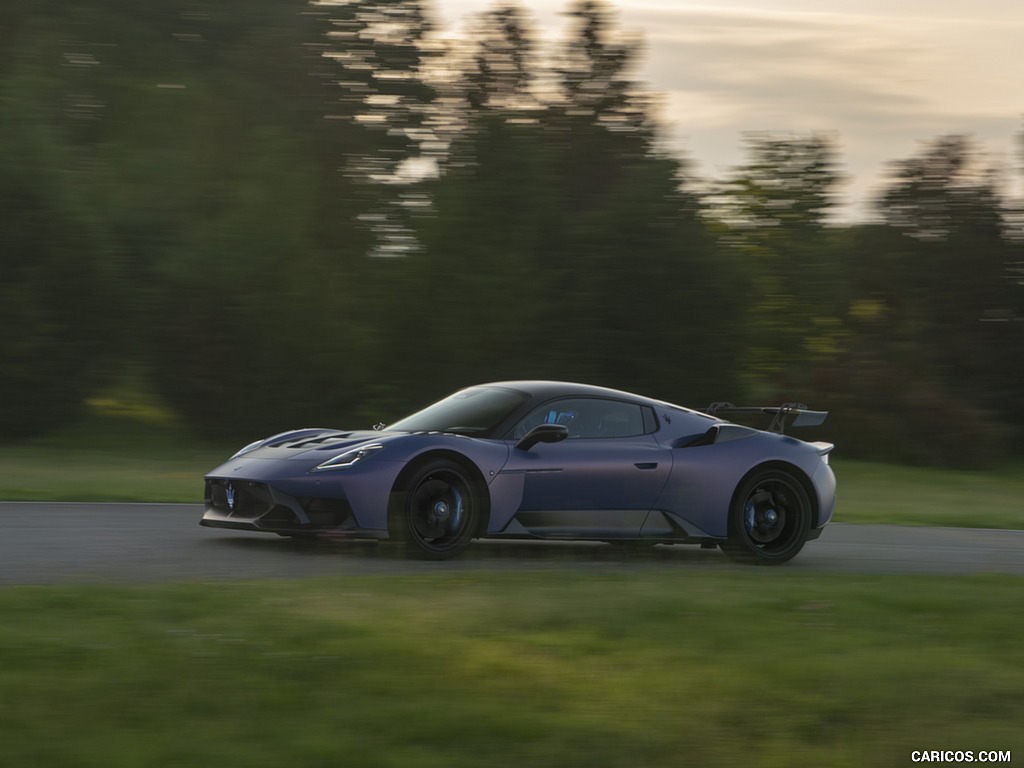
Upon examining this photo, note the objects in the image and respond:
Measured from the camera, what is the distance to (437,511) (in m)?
9.01

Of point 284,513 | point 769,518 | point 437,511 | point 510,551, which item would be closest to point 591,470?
point 510,551

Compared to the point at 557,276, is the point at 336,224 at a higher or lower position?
higher

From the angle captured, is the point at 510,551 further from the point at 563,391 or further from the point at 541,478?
the point at 563,391

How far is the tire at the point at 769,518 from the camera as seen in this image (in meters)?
9.97

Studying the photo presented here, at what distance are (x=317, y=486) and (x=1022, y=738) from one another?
5.08 m

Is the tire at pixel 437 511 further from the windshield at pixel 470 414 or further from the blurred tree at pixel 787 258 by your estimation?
the blurred tree at pixel 787 258

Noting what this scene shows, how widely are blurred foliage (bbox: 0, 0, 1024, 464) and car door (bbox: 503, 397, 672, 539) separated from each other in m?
16.8

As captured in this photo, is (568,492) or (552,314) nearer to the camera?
(568,492)

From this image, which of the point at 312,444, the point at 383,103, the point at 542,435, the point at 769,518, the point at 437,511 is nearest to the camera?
the point at 437,511

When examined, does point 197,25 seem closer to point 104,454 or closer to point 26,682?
point 104,454

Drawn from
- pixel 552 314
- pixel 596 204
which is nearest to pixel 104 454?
pixel 552 314

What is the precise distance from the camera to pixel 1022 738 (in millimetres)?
4949

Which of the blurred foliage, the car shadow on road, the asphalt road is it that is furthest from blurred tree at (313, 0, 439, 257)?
the car shadow on road

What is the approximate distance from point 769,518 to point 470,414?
258cm
